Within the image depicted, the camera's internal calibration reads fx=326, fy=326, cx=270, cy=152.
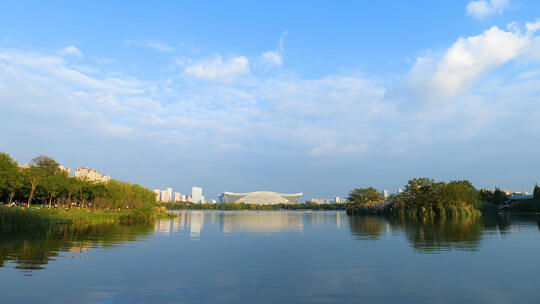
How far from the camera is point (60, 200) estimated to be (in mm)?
67875

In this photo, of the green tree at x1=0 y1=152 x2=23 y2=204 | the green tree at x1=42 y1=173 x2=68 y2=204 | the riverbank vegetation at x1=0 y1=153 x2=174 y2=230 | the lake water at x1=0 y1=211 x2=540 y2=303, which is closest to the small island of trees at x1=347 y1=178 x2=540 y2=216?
the lake water at x1=0 y1=211 x2=540 y2=303

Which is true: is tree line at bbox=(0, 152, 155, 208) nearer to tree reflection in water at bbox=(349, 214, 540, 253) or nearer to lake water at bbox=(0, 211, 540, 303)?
lake water at bbox=(0, 211, 540, 303)

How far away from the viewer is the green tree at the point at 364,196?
103m

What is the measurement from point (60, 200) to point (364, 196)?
8321cm

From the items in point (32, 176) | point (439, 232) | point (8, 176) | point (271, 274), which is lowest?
point (271, 274)

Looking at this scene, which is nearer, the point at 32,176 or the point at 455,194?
the point at 32,176

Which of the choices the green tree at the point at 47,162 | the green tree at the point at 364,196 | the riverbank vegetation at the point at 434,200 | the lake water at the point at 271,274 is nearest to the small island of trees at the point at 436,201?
the riverbank vegetation at the point at 434,200

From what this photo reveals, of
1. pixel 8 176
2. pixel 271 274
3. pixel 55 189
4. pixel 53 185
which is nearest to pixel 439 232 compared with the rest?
pixel 271 274

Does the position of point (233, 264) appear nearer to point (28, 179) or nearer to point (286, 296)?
point (286, 296)

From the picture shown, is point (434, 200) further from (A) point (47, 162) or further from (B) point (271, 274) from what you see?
(A) point (47, 162)

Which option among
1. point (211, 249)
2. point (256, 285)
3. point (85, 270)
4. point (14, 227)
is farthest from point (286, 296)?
point (14, 227)

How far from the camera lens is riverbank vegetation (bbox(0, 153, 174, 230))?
31.4m

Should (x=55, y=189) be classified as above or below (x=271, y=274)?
above

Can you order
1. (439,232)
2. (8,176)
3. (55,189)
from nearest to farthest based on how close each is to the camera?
(439,232)
(8,176)
(55,189)
